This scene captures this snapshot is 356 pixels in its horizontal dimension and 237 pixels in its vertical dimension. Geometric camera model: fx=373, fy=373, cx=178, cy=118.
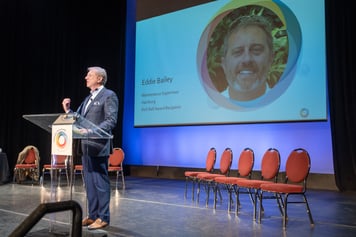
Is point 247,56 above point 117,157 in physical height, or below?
above

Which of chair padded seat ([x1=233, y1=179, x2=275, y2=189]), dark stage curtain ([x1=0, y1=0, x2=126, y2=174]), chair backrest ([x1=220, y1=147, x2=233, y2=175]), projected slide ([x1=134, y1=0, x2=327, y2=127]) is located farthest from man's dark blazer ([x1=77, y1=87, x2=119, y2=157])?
dark stage curtain ([x1=0, y1=0, x2=126, y2=174])

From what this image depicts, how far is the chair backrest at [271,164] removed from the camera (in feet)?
13.8

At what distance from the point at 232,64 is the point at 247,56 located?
370 mm

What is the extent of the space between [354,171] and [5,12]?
27.6ft

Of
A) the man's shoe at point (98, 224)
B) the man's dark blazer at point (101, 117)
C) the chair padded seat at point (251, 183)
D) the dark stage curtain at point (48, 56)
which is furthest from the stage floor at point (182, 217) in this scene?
the dark stage curtain at point (48, 56)

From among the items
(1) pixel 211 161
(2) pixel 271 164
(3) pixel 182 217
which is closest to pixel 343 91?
(1) pixel 211 161

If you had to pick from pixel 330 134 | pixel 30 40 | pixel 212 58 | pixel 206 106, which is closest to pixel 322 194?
pixel 330 134

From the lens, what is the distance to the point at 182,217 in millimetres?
4016

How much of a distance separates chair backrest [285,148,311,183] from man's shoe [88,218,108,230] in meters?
2.01

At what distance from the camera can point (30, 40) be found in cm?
948

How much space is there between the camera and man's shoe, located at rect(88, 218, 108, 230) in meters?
3.21

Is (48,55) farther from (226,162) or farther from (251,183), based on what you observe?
(251,183)

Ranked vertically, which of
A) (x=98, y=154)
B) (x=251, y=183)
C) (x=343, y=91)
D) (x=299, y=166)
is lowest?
(x=251, y=183)

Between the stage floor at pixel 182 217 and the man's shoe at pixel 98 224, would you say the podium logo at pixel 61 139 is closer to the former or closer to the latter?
the stage floor at pixel 182 217
